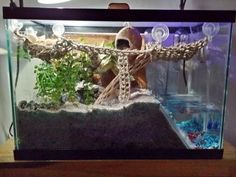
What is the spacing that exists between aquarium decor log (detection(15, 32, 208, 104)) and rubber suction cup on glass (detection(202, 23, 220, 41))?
0.05 feet

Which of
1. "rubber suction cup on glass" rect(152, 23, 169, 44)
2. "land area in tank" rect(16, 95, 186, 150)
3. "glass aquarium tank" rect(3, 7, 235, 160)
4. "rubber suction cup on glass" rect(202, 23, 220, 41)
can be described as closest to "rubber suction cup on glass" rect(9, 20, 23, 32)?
"glass aquarium tank" rect(3, 7, 235, 160)

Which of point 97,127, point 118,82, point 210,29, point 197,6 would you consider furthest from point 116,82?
point 197,6

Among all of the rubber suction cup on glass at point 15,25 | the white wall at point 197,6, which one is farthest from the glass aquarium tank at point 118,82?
the white wall at point 197,6

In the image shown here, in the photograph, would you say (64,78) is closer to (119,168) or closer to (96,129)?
(96,129)

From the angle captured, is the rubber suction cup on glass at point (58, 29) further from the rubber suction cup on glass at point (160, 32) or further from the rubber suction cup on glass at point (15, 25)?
the rubber suction cup on glass at point (160, 32)

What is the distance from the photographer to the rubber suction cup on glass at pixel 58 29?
700 mm

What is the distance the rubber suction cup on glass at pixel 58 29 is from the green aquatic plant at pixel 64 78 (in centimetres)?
5

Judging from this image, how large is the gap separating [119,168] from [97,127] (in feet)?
0.36

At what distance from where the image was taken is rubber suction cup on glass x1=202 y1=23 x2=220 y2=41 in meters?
0.72

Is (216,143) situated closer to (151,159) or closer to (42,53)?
(151,159)

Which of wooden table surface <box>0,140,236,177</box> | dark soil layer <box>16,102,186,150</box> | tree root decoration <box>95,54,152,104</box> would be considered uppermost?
tree root decoration <box>95,54,152,104</box>

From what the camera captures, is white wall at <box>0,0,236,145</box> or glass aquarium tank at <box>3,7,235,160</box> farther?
white wall at <box>0,0,236,145</box>

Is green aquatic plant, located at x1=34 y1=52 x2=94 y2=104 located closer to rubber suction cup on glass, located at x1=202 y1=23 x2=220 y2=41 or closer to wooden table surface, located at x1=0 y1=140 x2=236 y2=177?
wooden table surface, located at x1=0 y1=140 x2=236 y2=177

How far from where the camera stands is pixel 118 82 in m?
0.73
